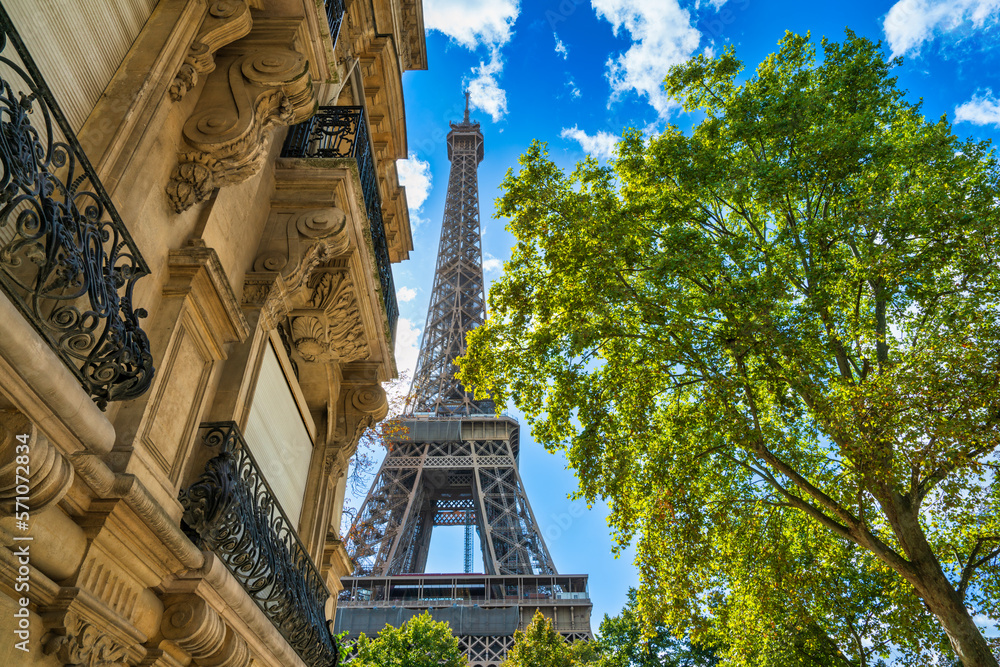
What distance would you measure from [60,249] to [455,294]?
6839cm

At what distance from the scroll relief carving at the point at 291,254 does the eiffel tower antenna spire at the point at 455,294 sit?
46.9 metres

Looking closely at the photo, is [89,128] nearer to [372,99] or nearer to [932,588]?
[372,99]

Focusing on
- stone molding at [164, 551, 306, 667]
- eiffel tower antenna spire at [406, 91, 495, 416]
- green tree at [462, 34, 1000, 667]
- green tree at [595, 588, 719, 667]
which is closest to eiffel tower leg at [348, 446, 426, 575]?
eiffel tower antenna spire at [406, 91, 495, 416]

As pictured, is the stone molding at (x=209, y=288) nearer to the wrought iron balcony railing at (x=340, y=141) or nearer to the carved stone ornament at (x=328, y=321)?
the carved stone ornament at (x=328, y=321)

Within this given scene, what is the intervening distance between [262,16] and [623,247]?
6.96m

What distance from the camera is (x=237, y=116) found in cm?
609

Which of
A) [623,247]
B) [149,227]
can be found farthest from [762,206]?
[149,227]

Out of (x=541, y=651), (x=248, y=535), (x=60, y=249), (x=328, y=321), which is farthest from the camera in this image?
(x=541, y=651)

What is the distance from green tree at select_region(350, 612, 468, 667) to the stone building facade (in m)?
17.7

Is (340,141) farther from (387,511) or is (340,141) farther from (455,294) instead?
(455,294)

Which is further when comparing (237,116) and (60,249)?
(237,116)

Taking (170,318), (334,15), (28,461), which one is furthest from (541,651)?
(28,461)

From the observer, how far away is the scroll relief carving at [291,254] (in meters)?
7.04

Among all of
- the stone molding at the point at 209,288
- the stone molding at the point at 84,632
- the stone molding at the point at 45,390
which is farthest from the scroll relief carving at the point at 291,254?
the stone molding at the point at 45,390
